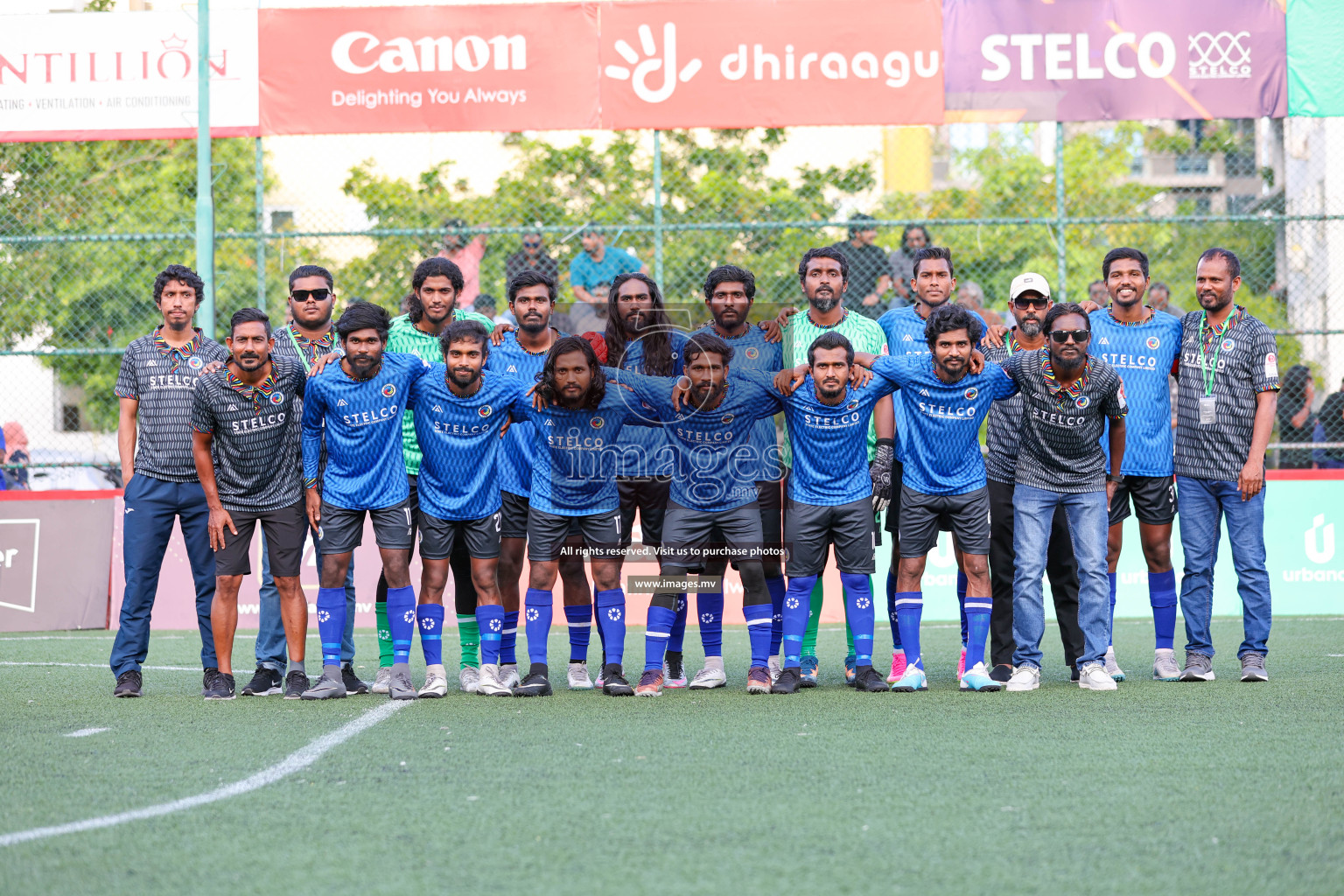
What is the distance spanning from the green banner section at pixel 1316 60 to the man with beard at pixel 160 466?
933 cm

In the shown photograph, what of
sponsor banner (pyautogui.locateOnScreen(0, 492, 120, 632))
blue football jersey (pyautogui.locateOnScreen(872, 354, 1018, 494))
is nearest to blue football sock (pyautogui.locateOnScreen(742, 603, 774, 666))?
blue football jersey (pyautogui.locateOnScreen(872, 354, 1018, 494))


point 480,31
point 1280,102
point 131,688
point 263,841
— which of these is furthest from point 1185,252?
point 263,841

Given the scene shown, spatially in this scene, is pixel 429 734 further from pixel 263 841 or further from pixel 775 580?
pixel 775 580

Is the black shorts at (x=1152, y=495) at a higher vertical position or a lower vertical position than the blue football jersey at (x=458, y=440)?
lower

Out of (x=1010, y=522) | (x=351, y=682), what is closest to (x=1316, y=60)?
(x=1010, y=522)

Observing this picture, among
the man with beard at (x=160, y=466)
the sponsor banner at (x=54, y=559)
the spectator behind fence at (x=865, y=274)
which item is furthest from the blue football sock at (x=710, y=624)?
the sponsor banner at (x=54, y=559)

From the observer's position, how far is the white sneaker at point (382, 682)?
7267 mm

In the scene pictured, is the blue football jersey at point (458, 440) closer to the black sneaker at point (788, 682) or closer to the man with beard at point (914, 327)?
the black sneaker at point (788, 682)

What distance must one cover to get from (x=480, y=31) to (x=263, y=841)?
31.5 feet

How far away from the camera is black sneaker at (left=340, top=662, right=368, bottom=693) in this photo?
7342mm

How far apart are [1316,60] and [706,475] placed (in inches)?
322

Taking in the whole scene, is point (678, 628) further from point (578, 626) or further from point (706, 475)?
point (706, 475)

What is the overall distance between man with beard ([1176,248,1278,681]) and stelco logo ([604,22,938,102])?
534 cm

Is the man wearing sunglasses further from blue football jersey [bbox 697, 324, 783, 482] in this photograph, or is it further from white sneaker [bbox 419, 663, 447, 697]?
white sneaker [bbox 419, 663, 447, 697]
